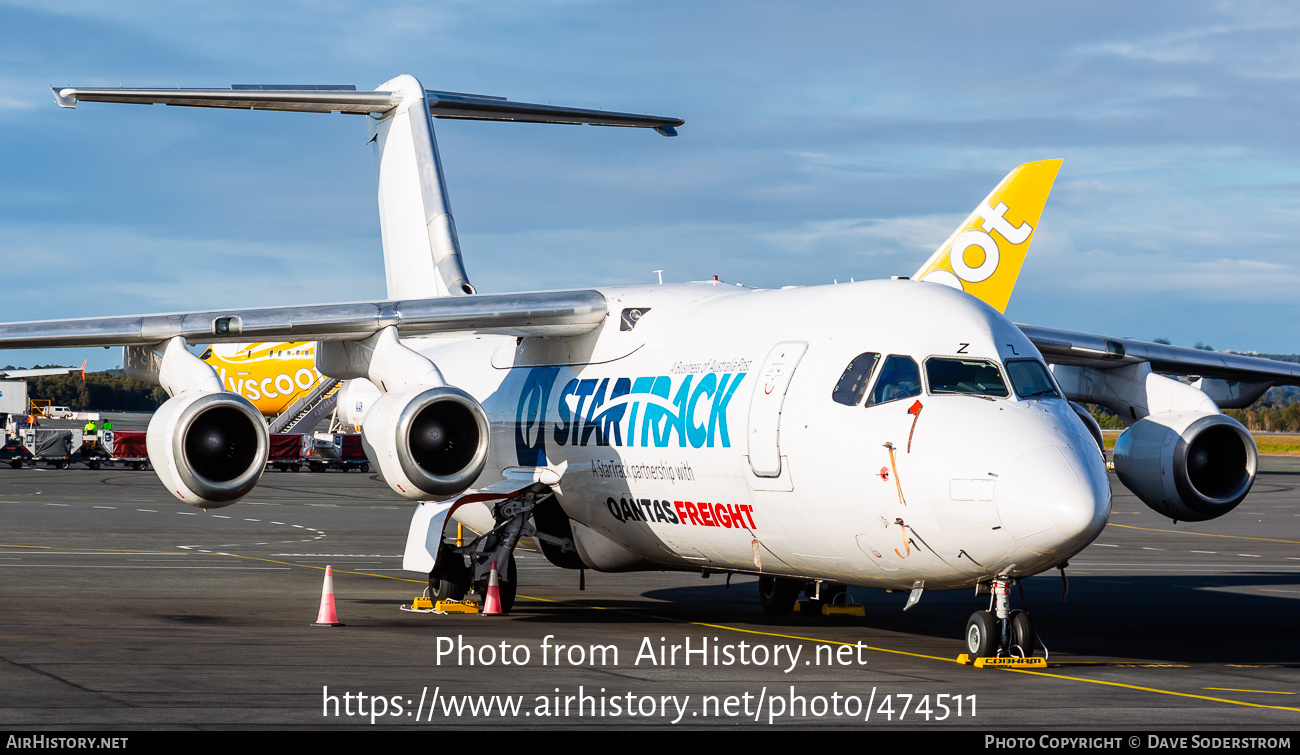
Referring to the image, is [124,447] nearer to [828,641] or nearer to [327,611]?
[327,611]

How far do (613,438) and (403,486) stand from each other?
2204 millimetres

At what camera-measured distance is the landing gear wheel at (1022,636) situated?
37.7ft

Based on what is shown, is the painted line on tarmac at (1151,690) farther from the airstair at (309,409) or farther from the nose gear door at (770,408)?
the airstair at (309,409)

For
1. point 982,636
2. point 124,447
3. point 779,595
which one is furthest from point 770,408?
point 124,447

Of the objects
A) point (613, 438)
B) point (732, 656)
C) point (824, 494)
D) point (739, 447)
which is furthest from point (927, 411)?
point (613, 438)

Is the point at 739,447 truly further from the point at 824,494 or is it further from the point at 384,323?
the point at 384,323

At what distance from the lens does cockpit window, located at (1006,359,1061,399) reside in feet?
38.3

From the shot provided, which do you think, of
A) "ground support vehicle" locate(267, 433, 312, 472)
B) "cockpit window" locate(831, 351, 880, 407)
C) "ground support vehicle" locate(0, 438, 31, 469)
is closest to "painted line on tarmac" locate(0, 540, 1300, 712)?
"cockpit window" locate(831, 351, 880, 407)

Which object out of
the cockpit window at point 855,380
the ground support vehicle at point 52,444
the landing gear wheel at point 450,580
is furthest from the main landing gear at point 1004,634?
the ground support vehicle at point 52,444

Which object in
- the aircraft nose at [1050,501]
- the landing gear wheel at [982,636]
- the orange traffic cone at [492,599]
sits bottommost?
the orange traffic cone at [492,599]

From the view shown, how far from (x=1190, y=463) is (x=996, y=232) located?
1311 cm

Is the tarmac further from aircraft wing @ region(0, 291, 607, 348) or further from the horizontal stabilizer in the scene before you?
the horizontal stabilizer

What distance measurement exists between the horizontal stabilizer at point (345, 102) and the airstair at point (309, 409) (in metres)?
29.9

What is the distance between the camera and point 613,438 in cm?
1473
